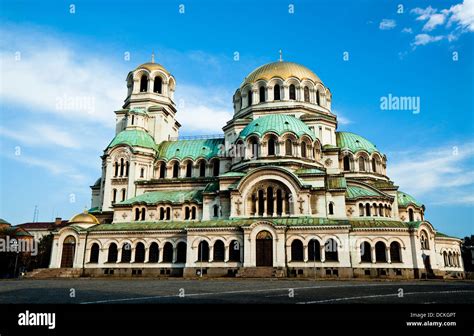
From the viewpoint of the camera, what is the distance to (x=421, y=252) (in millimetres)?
38969

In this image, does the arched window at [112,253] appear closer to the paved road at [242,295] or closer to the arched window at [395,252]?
the paved road at [242,295]

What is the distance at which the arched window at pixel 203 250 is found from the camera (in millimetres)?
40750

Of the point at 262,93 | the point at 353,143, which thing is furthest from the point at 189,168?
the point at 353,143

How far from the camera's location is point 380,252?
38906 millimetres

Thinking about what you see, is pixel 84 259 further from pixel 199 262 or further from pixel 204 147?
pixel 204 147

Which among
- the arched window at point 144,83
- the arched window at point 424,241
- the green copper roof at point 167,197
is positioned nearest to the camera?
the arched window at point 424,241

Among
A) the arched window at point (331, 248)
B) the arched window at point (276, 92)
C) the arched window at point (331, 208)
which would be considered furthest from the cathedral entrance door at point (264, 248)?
the arched window at point (276, 92)

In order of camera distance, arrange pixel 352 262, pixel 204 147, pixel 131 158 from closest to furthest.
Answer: pixel 352 262 → pixel 131 158 → pixel 204 147

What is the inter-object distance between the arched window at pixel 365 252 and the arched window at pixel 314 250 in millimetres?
4343

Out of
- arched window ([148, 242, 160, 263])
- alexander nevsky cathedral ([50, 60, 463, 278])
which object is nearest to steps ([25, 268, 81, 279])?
alexander nevsky cathedral ([50, 60, 463, 278])

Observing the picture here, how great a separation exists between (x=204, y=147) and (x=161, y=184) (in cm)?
774

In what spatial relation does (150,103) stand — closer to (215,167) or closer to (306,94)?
(215,167)

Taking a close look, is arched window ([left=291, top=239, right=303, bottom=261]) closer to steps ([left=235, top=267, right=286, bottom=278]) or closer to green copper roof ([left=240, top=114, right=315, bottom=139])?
steps ([left=235, top=267, right=286, bottom=278])

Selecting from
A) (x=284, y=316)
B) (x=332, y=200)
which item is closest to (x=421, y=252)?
(x=332, y=200)
